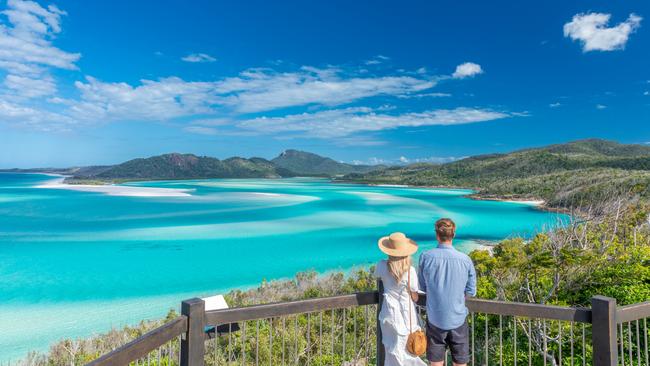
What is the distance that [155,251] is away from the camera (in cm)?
2395

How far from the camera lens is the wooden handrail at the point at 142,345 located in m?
1.92

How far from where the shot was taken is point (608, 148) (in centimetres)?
13038

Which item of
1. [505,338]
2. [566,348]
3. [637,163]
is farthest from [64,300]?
[637,163]

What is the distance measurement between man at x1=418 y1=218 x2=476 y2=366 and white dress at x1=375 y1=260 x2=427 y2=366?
5.2 inches

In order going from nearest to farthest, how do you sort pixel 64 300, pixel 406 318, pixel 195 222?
pixel 406 318, pixel 64 300, pixel 195 222

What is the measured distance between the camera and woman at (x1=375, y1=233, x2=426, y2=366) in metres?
2.90

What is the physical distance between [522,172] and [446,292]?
312 feet

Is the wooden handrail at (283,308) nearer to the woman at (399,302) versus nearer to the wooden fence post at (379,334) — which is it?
the wooden fence post at (379,334)

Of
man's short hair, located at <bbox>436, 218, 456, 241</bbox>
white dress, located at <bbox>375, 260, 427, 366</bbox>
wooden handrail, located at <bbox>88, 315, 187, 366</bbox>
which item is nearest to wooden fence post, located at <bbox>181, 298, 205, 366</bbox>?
wooden handrail, located at <bbox>88, 315, 187, 366</bbox>

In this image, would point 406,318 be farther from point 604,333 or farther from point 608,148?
point 608,148

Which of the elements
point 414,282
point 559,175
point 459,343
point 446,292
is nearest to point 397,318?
point 414,282

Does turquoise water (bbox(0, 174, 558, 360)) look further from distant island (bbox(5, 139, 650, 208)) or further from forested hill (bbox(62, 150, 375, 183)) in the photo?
forested hill (bbox(62, 150, 375, 183))

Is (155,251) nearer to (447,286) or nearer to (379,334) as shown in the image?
(379,334)

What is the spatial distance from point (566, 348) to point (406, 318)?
212 inches
